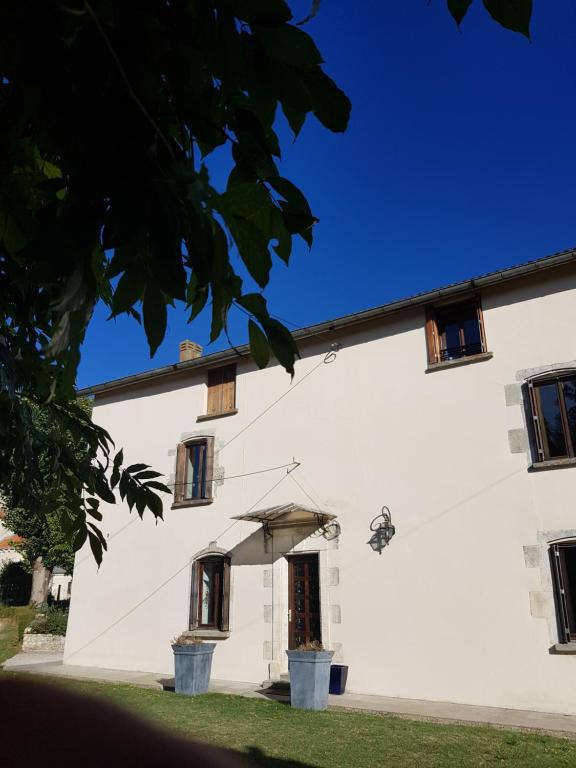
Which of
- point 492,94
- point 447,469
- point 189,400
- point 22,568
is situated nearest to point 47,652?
point 189,400

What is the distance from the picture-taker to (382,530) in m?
11.6

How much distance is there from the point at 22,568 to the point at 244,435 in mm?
21291

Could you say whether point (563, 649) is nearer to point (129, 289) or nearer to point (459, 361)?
point (459, 361)

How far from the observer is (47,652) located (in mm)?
18797

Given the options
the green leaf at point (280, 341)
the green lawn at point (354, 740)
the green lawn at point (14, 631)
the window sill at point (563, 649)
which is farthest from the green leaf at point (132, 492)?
the green lawn at point (14, 631)

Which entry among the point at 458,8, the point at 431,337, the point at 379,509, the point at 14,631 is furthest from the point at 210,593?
the point at 458,8

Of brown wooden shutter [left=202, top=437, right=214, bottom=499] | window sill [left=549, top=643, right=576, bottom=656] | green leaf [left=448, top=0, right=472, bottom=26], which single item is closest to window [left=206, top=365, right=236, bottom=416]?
brown wooden shutter [left=202, top=437, right=214, bottom=499]

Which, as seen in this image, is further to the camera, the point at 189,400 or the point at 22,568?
the point at 22,568

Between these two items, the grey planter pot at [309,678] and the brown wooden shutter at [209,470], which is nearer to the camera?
the grey planter pot at [309,678]

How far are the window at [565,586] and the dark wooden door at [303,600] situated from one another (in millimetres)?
4577

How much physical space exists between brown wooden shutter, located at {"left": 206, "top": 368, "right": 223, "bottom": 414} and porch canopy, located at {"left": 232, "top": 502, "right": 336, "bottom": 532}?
310cm

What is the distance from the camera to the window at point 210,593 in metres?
13.4

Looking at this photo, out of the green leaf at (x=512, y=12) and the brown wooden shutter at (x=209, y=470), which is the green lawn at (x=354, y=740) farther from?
the green leaf at (x=512, y=12)

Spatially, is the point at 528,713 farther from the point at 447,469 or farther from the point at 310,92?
the point at 310,92
